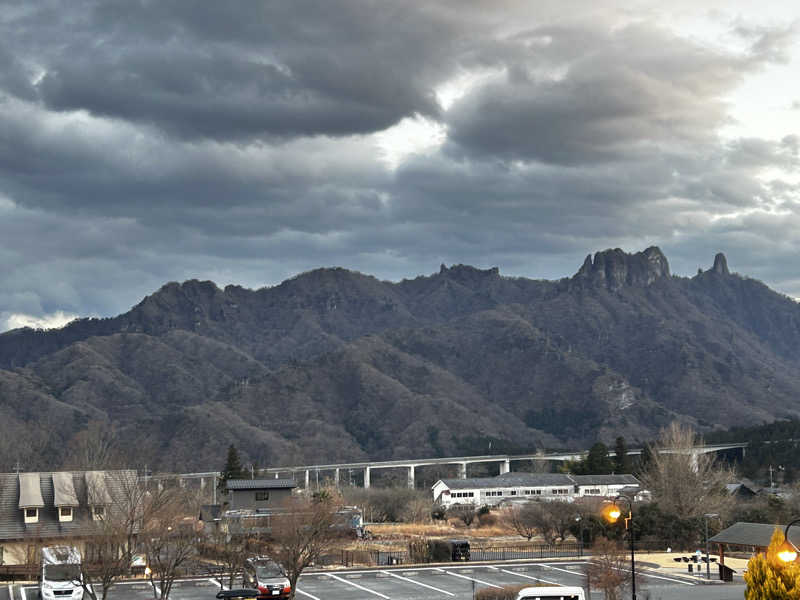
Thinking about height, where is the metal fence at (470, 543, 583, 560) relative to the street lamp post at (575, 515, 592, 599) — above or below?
below

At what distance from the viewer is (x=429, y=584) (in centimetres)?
5078

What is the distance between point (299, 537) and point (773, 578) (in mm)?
25689

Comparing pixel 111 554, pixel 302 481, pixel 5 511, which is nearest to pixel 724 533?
pixel 111 554

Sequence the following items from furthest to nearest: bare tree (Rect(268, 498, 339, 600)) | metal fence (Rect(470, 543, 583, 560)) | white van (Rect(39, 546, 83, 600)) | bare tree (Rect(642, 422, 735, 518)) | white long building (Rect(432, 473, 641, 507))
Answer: white long building (Rect(432, 473, 641, 507)) < bare tree (Rect(642, 422, 735, 518)) < metal fence (Rect(470, 543, 583, 560)) < bare tree (Rect(268, 498, 339, 600)) < white van (Rect(39, 546, 83, 600))

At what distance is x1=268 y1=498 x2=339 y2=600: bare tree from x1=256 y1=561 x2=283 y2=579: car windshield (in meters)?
0.34

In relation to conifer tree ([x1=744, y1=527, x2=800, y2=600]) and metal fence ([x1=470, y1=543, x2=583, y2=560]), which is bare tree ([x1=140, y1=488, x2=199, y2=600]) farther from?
conifer tree ([x1=744, y1=527, x2=800, y2=600])

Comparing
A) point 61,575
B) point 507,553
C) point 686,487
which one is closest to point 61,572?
point 61,575

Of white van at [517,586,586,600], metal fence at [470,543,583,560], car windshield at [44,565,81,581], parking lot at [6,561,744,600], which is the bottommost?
metal fence at [470,543,583,560]

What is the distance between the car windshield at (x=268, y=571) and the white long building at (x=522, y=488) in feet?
276

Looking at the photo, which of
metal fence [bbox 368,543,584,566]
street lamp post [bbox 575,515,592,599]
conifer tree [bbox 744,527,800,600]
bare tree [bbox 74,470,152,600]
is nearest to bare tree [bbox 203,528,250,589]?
bare tree [bbox 74,470,152,600]

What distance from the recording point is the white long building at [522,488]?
12725 cm

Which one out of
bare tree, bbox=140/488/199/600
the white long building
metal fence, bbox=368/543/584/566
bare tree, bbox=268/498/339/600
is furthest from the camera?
the white long building

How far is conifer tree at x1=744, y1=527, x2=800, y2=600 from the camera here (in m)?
22.4

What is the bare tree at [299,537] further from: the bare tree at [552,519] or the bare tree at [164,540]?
the bare tree at [552,519]
